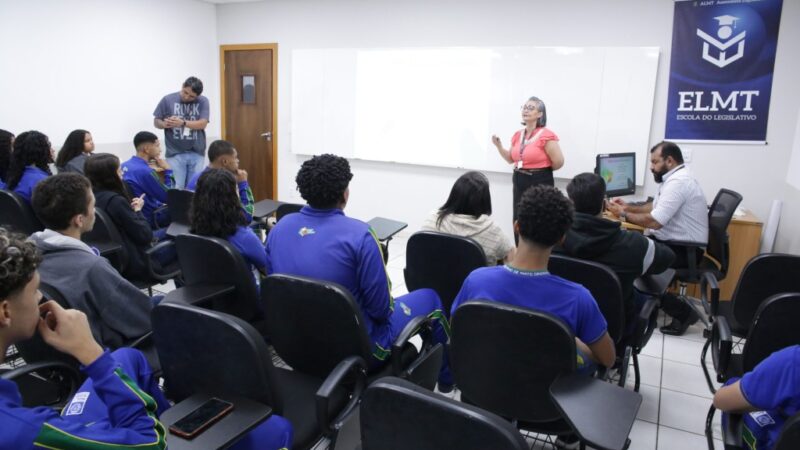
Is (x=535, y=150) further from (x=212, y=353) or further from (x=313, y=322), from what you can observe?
(x=212, y=353)

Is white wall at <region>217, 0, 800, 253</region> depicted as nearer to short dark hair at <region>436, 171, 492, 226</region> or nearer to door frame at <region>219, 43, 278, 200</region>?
door frame at <region>219, 43, 278, 200</region>

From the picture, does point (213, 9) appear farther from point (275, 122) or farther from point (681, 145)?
point (681, 145)

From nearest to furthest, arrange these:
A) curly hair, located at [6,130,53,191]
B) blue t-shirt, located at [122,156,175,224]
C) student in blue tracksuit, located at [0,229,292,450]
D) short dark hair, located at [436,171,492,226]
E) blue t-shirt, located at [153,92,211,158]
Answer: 1. student in blue tracksuit, located at [0,229,292,450]
2. short dark hair, located at [436,171,492,226]
3. curly hair, located at [6,130,53,191]
4. blue t-shirt, located at [122,156,175,224]
5. blue t-shirt, located at [153,92,211,158]

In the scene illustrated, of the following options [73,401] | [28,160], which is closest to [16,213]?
[28,160]

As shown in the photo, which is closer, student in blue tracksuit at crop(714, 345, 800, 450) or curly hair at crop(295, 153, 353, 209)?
student in blue tracksuit at crop(714, 345, 800, 450)

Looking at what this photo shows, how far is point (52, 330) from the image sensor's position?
1.14 m

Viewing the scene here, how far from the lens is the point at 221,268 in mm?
2238

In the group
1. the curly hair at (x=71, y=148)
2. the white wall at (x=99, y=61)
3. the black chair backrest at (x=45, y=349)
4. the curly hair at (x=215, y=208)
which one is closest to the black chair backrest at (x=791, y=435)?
the black chair backrest at (x=45, y=349)

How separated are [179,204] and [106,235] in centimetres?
82

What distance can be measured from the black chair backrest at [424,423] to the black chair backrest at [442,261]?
53.2 inches

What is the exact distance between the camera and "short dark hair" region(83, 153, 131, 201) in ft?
9.43

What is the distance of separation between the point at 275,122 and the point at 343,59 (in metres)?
1.26

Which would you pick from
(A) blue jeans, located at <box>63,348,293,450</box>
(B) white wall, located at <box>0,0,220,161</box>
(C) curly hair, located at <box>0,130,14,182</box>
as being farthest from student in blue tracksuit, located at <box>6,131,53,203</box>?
(A) blue jeans, located at <box>63,348,293,450</box>

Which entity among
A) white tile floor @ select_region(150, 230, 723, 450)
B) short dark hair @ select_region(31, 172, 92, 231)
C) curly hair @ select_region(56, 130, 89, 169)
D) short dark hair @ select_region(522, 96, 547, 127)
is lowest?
white tile floor @ select_region(150, 230, 723, 450)
